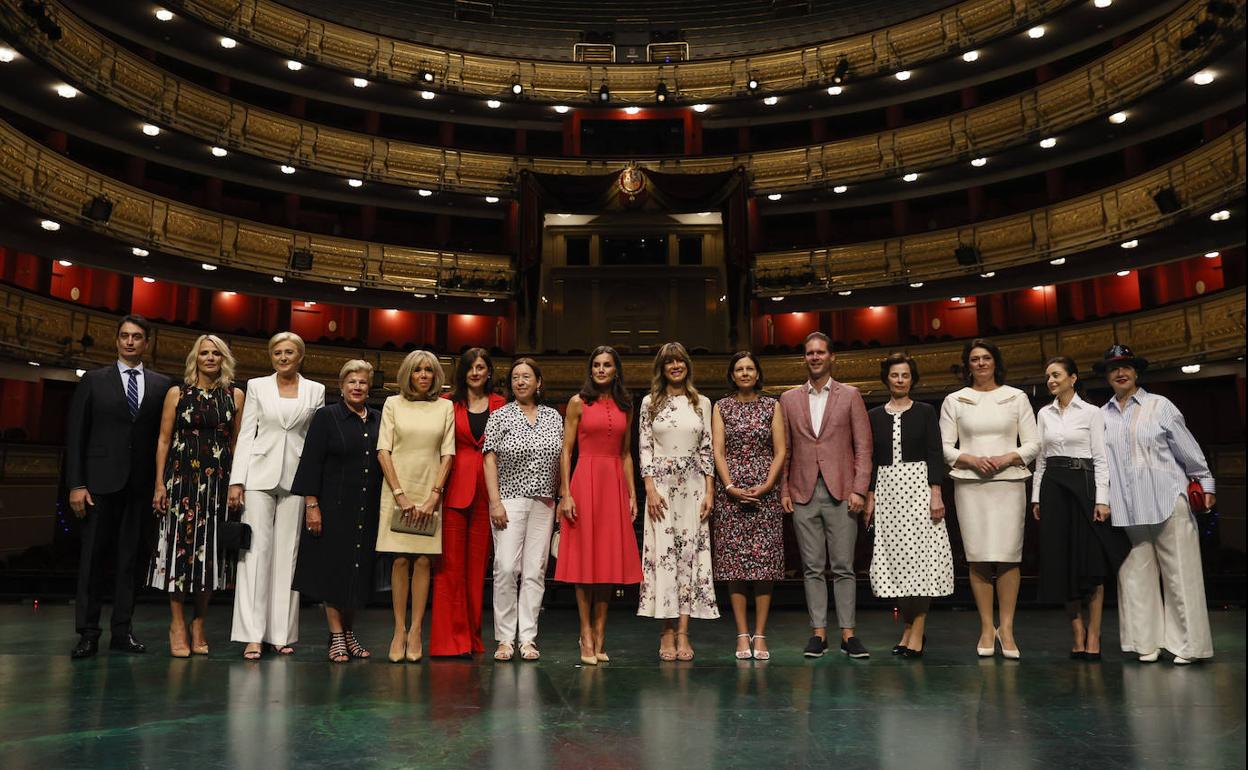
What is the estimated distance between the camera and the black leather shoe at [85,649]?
414 cm

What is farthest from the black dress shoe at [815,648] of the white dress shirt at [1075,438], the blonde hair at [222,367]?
the blonde hair at [222,367]

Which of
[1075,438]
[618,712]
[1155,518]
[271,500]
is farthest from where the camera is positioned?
[1075,438]

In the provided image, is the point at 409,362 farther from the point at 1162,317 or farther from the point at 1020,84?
the point at 1020,84

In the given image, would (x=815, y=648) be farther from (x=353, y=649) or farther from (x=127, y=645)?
(x=127, y=645)

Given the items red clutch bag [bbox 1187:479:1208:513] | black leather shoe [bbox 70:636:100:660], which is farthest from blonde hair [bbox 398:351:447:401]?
red clutch bag [bbox 1187:479:1208:513]

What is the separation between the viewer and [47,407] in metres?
15.0

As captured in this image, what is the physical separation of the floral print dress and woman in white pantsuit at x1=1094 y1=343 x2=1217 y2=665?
2144mm

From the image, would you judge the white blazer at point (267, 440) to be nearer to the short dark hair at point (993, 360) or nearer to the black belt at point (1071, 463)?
the short dark hair at point (993, 360)

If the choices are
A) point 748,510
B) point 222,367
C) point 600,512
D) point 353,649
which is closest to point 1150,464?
point 748,510

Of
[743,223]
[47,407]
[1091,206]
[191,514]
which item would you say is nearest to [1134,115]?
[1091,206]

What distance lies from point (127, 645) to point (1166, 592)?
533 cm

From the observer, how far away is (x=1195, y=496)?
4.45 meters

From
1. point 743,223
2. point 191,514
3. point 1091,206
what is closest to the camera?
point 191,514

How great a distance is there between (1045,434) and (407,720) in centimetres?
369
